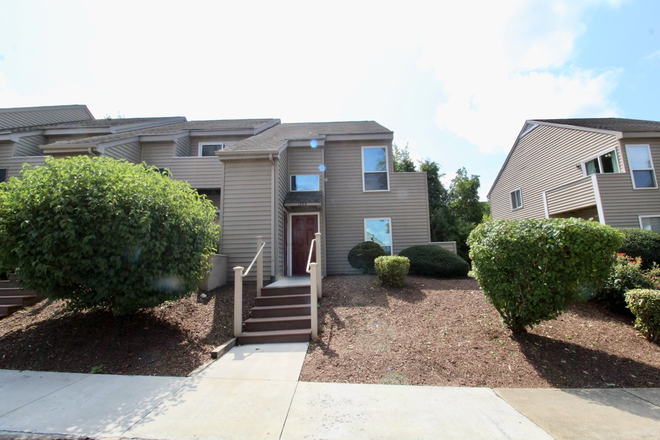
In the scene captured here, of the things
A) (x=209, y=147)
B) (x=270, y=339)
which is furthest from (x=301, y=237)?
(x=209, y=147)

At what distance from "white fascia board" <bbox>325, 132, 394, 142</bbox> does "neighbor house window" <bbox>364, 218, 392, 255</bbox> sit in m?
3.28

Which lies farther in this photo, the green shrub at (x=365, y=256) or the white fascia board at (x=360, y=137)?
the white fascia board at (x=360, y=137)

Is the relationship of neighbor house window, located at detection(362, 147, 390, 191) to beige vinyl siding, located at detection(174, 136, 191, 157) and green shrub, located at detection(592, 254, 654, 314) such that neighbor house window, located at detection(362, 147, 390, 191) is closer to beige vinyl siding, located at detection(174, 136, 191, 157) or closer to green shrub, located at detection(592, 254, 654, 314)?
green shrub, located at detection(592, 254, 654, 314)

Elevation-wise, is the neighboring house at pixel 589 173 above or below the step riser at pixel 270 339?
above

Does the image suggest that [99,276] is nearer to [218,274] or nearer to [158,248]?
[158,248]

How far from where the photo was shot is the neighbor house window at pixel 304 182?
11.2m

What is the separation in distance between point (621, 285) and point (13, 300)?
13.4 meters

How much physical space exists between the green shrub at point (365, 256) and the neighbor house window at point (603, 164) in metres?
10.1

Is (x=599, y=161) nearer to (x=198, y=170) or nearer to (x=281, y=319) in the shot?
(x=281, y=319)

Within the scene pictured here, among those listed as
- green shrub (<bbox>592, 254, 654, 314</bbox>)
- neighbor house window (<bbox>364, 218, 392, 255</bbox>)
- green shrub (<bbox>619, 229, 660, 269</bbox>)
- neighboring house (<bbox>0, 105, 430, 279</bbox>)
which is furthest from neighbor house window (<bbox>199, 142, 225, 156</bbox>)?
green shrub (<bbox>619, 229, 660, 269</bbox>)

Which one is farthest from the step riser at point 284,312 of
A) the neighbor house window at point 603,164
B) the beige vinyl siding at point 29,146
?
the neighbor house window at point 603,164

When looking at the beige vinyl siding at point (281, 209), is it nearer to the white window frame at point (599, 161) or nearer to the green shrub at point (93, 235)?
the green shrub at point (93, 235)

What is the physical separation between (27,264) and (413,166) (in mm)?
22404

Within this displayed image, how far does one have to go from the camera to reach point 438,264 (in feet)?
30.4
